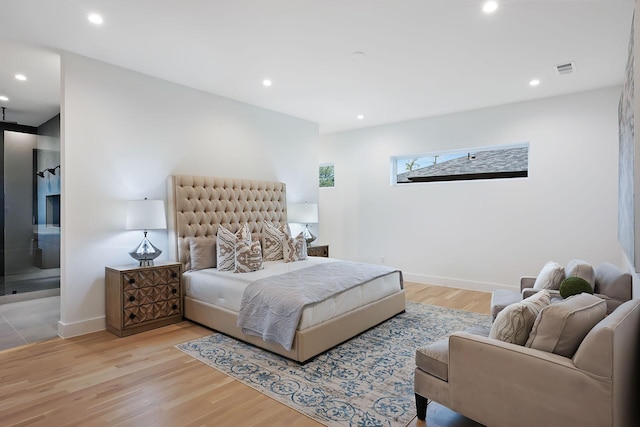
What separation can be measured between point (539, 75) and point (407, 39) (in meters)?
1.93

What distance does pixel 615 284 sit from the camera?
108 inches

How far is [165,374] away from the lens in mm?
2719

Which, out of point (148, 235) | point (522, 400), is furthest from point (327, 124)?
point (522, 400)

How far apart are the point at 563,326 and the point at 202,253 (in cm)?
351

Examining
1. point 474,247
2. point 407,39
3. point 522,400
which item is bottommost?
point 522,400

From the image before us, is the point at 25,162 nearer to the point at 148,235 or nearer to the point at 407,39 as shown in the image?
the point at 148,235

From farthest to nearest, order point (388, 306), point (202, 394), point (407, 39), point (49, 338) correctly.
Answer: point (388, 306)
point (49, 338)
point (407, 39)
point (202, 394)

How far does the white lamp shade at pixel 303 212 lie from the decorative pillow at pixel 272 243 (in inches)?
34.8

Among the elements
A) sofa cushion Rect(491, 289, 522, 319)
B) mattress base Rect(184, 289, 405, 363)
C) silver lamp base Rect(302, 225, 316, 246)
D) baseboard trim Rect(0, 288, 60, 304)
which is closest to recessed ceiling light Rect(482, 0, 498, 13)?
sofa cushion Rect(491, 289, 522, 319)

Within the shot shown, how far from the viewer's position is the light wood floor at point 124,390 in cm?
214

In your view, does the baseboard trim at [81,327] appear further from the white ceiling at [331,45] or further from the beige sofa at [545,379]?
the beige sofa at [545,379]

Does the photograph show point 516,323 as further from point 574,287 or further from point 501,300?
point 501,300

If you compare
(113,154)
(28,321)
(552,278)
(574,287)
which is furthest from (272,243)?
(574,287)

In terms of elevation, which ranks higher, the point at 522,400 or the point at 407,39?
the point at 407,39
